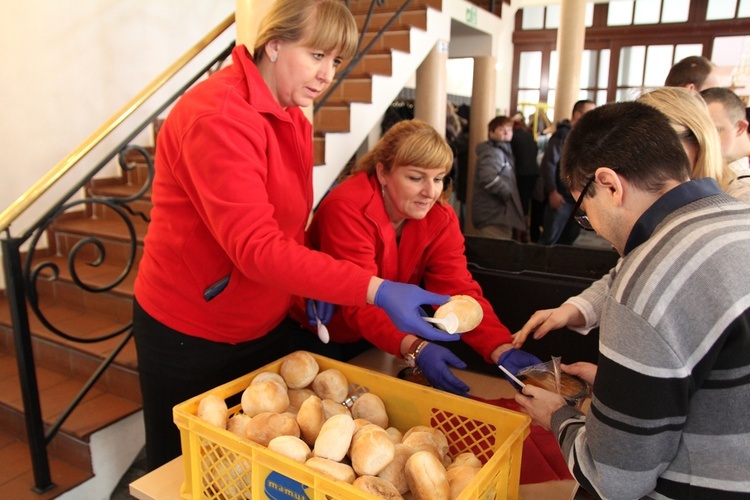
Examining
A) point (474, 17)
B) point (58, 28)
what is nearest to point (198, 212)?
point (58, 28)

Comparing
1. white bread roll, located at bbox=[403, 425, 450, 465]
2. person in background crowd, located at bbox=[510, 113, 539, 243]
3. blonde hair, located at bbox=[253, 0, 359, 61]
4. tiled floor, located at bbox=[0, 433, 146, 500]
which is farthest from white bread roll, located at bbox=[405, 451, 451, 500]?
person in background crowd, located at bbox=[510, 113, 539, 243]

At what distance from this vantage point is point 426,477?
0.85m

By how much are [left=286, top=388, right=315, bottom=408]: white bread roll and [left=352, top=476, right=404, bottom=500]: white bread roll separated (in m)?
0.33

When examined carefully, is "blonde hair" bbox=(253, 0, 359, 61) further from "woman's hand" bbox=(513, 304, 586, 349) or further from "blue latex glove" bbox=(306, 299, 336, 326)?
"woman's hand" bbox=(513, 304, 586, 349)

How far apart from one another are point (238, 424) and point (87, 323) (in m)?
2.47

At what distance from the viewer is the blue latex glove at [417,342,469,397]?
1317mm

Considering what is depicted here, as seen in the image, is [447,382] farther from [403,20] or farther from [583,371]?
[403,20]

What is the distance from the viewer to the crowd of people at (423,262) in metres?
0.73

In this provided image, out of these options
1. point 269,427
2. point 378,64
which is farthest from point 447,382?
point 378,64

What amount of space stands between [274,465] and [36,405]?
5.53ft

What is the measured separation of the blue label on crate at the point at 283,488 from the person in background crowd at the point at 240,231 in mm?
359

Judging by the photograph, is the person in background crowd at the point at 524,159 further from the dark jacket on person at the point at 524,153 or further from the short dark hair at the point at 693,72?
the short dark hair at the point at 693,72

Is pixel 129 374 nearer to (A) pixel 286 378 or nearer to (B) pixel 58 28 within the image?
(A) pixel 286 378

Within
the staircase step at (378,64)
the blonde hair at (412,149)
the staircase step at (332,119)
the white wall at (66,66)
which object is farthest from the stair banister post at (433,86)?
the blonde hair at (412,149)
